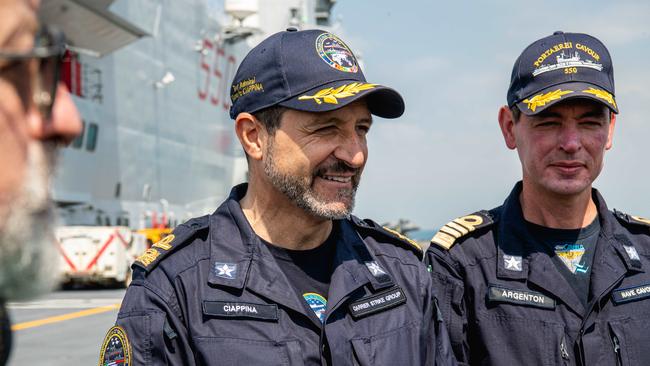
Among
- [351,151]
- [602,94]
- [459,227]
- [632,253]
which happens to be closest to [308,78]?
[351,151]

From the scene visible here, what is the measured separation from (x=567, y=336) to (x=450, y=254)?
1.82 ft

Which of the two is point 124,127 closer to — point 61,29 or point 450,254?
point 450,254

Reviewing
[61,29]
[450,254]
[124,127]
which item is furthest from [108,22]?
[61,29]

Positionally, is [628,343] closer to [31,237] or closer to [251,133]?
[251,133]

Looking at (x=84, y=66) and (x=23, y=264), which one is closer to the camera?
(x=23, y=264)

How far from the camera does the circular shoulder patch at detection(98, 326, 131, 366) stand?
102 inches

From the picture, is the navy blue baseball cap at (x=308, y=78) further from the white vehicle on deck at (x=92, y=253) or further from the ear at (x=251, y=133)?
the white vehicle on deck at (x=92, y=253)

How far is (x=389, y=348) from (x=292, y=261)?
0.44 m

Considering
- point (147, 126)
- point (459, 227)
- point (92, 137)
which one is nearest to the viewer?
point (459, 227)

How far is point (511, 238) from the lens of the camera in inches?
136

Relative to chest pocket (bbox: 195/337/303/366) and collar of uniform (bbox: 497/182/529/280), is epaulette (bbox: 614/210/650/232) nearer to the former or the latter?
collar of uniform (bbox: 497/182/529/280)

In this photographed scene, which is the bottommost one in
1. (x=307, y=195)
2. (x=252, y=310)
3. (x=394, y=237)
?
(x=252, y=310)

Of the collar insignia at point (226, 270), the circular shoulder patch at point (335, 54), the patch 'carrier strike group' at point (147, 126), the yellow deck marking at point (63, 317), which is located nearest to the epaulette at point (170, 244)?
the collar insignia at point (226, 270)

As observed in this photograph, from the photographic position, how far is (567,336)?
10.5 ft
